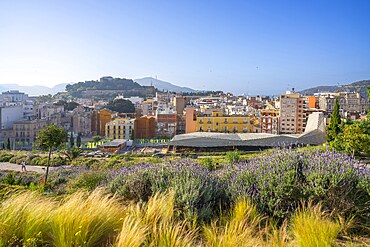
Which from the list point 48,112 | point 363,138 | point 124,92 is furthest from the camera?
point 124,92

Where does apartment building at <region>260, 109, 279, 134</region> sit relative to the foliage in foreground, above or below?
below

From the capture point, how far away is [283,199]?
3.32 meters

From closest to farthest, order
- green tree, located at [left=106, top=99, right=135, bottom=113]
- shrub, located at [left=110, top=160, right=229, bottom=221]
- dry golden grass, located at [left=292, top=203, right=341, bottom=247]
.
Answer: dry golden grass, located at [left=292, top=203, right=341, bottom=247]
shrub, located at [left=110, top=160, right=229, bottom=221]
green tree, located at [left=106, top=99, right=135, bottom=113]

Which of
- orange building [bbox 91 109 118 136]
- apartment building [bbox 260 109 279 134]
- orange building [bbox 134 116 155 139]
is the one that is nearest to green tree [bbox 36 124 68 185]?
orange building [bbox 134 116 155 139]

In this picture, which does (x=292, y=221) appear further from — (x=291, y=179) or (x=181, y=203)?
(x=181, y=203)

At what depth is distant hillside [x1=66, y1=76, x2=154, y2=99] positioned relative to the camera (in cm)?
12771

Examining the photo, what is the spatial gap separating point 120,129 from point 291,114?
2459 cm

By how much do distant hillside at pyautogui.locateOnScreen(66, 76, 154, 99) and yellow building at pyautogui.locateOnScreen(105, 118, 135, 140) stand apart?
7530cm

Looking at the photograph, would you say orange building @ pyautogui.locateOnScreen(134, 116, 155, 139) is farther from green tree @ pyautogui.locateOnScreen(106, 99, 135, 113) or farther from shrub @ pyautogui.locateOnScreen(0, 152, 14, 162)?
green tree @ pyautogui.locateOnScreen(106, 99, 135, 113)

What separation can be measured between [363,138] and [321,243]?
633 inches

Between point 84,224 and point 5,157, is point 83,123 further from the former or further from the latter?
point 84,224

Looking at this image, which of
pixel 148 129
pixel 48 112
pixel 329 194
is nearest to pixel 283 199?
pixel 329 194

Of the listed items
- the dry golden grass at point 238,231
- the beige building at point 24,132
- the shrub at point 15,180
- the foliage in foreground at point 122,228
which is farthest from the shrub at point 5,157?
the dry golden grass at point 238,231

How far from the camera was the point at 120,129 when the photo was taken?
4781 centimetres
